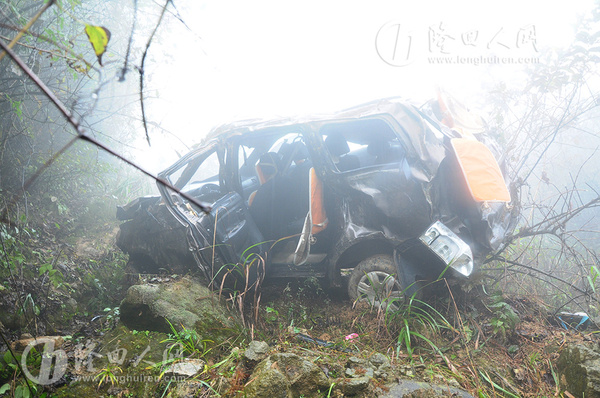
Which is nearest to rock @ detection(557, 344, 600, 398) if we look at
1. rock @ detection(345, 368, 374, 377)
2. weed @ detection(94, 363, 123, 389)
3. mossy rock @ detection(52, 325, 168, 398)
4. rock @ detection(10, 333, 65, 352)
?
rock @ detection(345, 368, 374, 377)

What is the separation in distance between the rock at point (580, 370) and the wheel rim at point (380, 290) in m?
1.15

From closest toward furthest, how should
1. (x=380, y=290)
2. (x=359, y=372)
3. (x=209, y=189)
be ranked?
(x=359, y=372), (x=380, y=290), (x=209, y=189)

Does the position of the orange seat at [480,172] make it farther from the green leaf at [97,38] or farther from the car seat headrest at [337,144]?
the green leaf at [97,38]

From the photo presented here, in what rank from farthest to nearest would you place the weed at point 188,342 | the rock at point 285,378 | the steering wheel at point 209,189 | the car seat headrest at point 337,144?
the steering wheel at point 209,189 < the car seat headrest at point 337,144 < the weed at point 188,342 < the rock at point 285,378

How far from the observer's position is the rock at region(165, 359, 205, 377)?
194 centimetres

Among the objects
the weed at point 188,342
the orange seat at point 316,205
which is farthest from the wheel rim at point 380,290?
the weed at point 188,342

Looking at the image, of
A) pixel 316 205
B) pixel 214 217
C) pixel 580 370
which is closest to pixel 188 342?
pixel 214 217

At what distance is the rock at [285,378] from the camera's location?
67.0 inches

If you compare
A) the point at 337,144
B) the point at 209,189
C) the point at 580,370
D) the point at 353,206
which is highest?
the point at 337,144

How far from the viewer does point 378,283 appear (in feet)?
10.1

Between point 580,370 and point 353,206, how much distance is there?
196 cm

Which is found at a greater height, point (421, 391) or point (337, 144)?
point (337, 144)

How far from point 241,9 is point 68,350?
1306cm

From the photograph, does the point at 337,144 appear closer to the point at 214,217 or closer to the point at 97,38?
the point at 214,217
